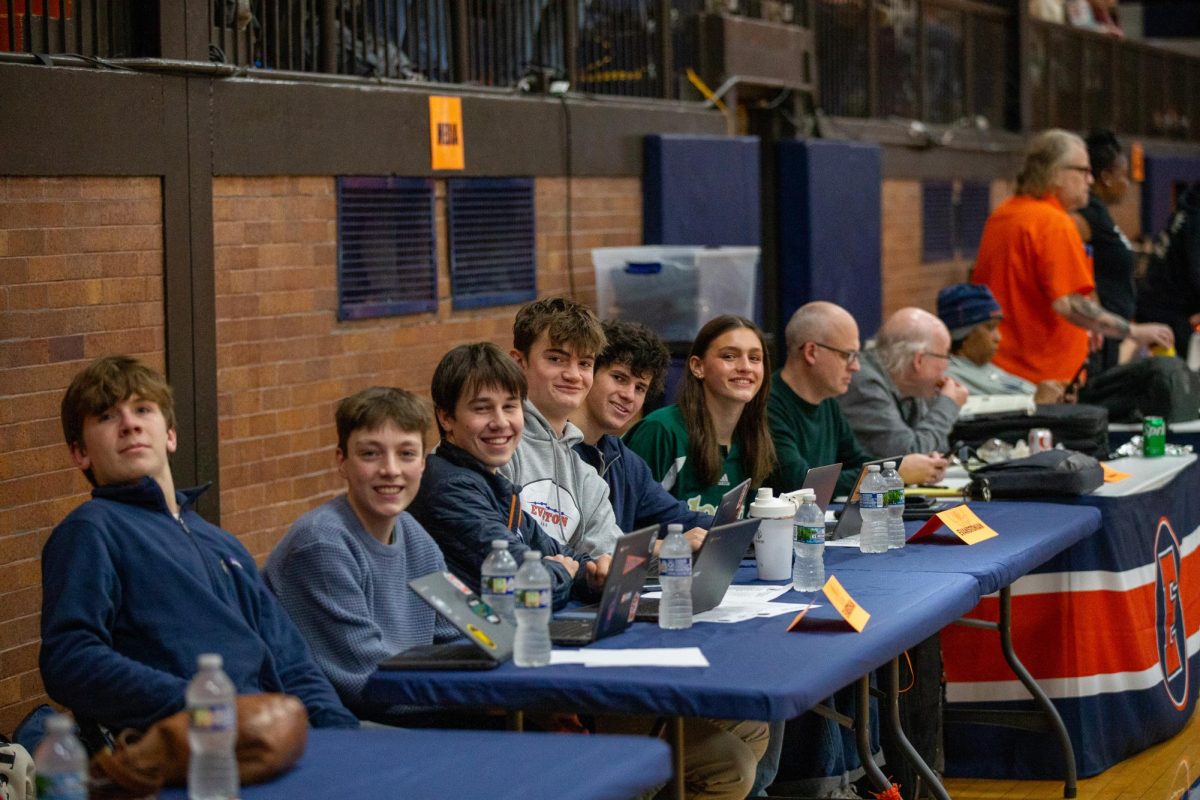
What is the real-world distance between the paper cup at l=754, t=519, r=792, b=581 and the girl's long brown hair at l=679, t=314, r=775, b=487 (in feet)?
2.47

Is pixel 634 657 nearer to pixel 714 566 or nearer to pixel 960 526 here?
pixel 714 566

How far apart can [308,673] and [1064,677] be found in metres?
2.83

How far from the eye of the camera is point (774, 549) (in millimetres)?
4109

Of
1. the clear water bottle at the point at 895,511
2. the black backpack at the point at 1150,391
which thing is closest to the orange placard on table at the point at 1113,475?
the black backpack at the point at 1150,391

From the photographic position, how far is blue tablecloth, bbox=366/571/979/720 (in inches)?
118

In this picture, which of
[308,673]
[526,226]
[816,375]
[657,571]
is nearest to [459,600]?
[308,673]

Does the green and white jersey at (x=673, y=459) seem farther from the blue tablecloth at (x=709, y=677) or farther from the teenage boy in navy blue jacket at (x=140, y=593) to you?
the teenage boy in navy blue jacket at (x=140, y=593)

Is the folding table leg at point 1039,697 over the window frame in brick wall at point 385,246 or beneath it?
beneath

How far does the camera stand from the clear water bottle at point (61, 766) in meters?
2.33

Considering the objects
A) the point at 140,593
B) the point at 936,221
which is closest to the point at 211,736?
the point at 140,593

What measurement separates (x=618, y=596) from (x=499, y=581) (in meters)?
0.25

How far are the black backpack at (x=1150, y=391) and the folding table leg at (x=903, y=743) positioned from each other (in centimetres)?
289

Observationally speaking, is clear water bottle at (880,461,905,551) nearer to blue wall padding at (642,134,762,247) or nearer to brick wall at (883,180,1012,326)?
blue wall padding at (642,134,762,247)

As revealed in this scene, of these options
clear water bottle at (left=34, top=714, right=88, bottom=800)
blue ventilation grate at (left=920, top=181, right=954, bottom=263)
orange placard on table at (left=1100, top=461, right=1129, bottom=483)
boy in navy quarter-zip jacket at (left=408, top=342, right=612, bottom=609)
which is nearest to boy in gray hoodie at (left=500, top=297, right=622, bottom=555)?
boy in navy quarter-zip jacket at (left=408, top=342, right=612, bottom=609)
